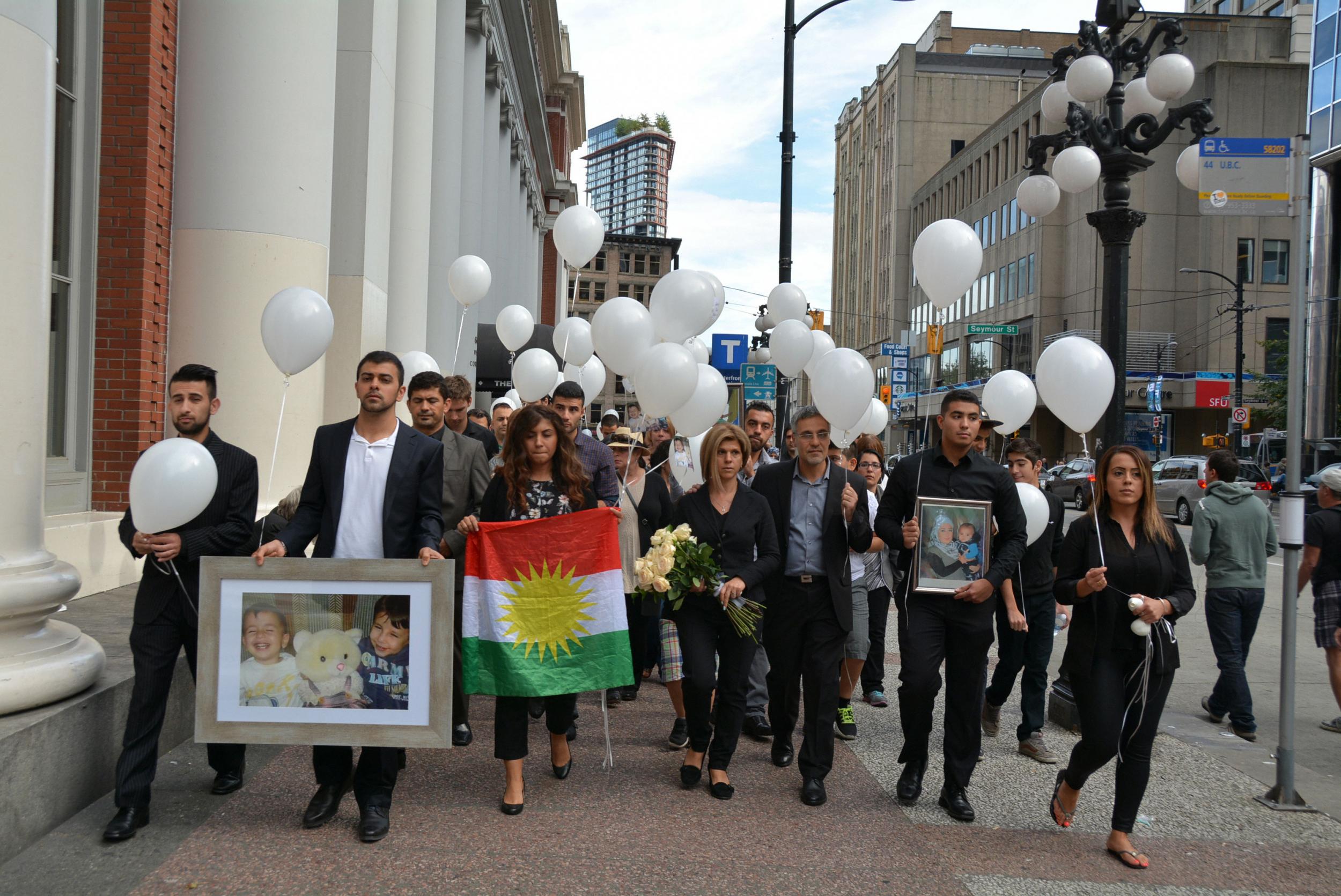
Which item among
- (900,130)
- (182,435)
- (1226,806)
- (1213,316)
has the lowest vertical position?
(1226,806)

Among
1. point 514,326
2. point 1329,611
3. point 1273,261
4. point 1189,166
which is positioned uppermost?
point 1273,261

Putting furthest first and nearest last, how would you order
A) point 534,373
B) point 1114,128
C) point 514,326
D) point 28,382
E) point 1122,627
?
1. point 514,326
2. point 534,373
3. point 1114,128
4. point 1122,627
5. point 28,382

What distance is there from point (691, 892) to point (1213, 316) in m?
60.9

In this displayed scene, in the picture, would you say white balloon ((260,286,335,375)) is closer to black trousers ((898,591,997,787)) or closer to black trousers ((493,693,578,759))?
black trousers ((493,693,578,759))

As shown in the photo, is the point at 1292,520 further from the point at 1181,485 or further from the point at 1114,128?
the point at 1181,485

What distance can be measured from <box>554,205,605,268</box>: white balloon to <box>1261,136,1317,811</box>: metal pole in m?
6.14

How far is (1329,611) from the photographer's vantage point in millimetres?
7500

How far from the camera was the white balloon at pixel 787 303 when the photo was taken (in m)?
11.8

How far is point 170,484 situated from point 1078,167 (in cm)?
799

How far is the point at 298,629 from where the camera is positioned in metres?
5.05

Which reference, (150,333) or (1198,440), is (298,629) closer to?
(150,333)

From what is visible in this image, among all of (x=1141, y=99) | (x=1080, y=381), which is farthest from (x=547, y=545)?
(x=1141, y=99)

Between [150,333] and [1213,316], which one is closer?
[150,333]

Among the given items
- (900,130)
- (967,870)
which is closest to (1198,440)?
(900,130)
